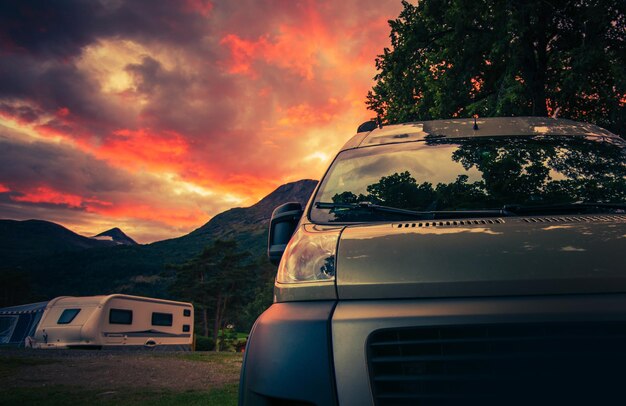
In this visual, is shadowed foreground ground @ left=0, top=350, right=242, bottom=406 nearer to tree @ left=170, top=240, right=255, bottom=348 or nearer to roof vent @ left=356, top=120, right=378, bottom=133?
roof vent @ left=356, top=120, right=378, bottom=133

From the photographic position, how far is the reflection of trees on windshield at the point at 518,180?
273 cm

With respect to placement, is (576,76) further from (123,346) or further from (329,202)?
(123,346)

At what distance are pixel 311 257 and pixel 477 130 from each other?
197cm

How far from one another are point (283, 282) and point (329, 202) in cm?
75

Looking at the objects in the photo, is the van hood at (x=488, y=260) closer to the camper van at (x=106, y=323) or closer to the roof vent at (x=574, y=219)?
the roof vent at (x=574, y=219)

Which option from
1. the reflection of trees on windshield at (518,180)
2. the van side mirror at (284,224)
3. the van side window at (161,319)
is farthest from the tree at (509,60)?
the van side window at (161,319)

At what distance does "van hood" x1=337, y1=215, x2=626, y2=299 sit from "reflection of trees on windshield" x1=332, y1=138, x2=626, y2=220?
1.76 feet

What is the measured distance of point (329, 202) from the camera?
2.89 metres

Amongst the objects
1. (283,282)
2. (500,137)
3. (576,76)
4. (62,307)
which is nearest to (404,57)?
(576,76)

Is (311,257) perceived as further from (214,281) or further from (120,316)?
A: (214,281)

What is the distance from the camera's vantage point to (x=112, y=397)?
6.88 meters

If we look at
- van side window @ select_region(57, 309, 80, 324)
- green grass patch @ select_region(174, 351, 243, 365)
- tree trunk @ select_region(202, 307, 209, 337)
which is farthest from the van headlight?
tree trunk @ select_region(202, 307, 209, 337)

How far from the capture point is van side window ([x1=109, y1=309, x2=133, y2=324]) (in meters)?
20.9

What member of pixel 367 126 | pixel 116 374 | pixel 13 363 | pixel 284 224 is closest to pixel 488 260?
pixel 284 224
